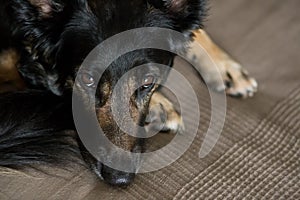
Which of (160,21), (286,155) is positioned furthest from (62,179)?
(286,155)

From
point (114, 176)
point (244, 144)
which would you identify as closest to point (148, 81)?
point (114, 176)

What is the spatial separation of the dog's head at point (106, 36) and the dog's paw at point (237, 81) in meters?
0.37

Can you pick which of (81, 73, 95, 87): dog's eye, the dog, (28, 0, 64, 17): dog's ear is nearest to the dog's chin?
the dog

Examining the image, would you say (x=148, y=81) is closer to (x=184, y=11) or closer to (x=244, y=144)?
(x=184, y=11)

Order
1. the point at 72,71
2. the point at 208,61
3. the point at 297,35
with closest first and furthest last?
1. the point at 72,71
2. the point at 208,61
3. the point at 297,35

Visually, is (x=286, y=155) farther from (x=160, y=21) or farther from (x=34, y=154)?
(x=34, y=154)

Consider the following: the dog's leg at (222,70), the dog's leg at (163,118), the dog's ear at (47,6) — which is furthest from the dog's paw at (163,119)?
the dog's ear at (47,6)

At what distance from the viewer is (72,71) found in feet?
5.99

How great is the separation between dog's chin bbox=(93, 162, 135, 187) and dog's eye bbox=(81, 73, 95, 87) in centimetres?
23

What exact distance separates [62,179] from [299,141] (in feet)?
2.50

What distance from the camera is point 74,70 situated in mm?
1808

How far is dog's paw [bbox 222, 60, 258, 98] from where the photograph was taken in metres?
2.16

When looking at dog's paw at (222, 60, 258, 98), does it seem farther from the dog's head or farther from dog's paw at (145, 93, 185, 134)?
the dog's head

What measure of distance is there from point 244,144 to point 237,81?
0.31 metres
